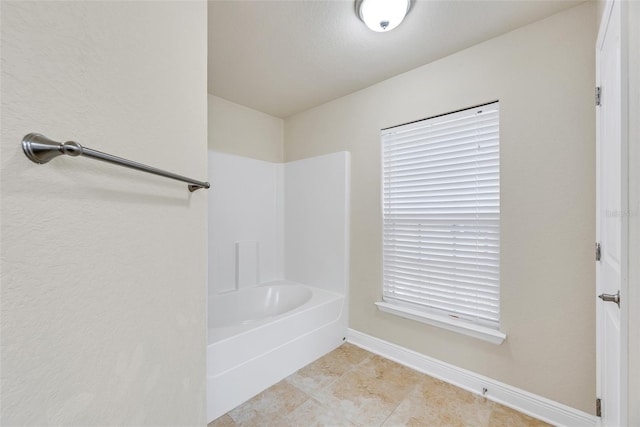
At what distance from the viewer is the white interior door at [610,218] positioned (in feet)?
2.91

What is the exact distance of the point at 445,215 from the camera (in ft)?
6.40

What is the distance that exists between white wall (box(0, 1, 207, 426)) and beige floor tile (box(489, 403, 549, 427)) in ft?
Answer: 5.48

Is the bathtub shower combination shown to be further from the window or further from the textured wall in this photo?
the textured wall

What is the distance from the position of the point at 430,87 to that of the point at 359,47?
619mm

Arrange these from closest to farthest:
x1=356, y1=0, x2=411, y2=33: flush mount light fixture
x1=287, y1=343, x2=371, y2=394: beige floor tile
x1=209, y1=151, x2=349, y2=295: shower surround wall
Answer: x1=356, y1=0, x2=411, y2=33: flush mount light fixture
x1=287, y1=343, x2=371, y2=394: beige floor tile
x1=209, y1=151, x2=349, y2=295: shower surround wall

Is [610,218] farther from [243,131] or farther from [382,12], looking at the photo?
[243,131]

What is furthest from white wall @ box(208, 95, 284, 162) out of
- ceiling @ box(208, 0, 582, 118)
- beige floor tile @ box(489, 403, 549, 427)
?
beige floor tile @ box(489, 403, 549, 427)

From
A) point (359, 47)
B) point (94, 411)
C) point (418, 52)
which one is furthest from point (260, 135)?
point (94, 411)

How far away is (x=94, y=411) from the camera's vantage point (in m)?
0.57

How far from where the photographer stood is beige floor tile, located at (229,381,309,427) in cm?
156

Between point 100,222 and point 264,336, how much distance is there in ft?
4.91

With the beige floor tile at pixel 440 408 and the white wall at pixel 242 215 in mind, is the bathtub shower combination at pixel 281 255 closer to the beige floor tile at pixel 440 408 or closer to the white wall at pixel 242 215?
the white wall at pixel 242 215

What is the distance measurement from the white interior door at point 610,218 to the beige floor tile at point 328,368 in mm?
1426

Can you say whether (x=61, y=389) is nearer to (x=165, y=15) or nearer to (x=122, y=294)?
(x=122, y=294)
